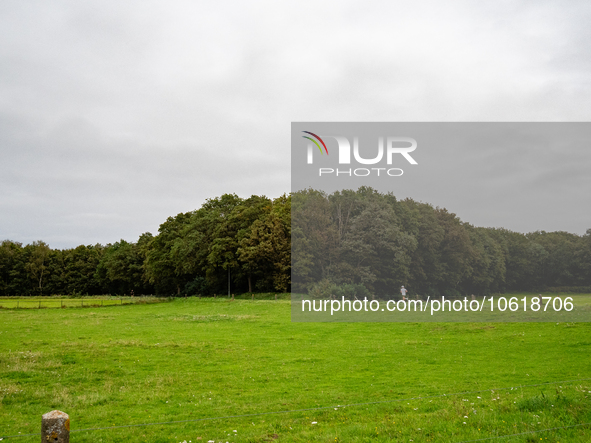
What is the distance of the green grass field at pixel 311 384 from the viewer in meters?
9.89

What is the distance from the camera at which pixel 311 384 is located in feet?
49.8

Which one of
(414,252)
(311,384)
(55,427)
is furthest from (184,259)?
(55,427)

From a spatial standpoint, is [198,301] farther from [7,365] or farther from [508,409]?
[508,409]

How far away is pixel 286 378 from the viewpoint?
16.2m

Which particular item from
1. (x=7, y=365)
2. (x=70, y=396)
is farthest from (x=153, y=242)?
(x=70, y=396)

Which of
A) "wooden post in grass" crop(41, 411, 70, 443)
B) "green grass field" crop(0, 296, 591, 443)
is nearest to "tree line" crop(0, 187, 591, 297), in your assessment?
"green grass field" crop(0, 296, 591, 443)

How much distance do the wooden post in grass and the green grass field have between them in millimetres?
5135

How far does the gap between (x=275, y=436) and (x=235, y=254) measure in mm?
66650

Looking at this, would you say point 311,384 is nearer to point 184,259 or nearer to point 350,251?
point 350,251

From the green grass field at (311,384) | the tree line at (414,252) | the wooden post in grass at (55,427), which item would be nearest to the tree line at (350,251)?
the tree line at (414,252)

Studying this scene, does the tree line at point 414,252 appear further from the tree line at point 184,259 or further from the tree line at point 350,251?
the tree line at point 184,259

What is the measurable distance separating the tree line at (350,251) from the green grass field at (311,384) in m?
24.0

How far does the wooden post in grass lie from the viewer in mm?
5035

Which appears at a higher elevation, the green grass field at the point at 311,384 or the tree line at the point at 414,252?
the tree line at the point at 414,252
